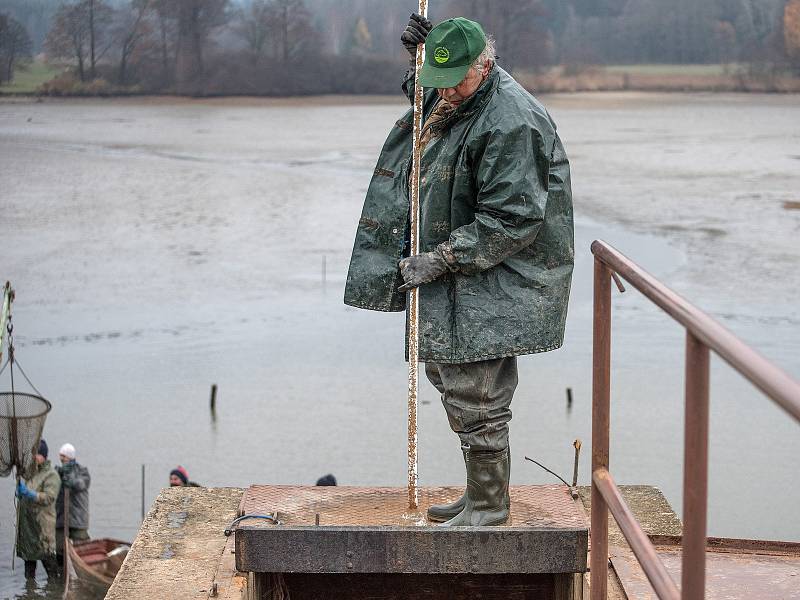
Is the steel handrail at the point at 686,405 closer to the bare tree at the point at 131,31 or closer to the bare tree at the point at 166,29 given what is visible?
the bare tree at the point at 131,31

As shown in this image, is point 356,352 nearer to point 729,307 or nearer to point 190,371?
point 190,371

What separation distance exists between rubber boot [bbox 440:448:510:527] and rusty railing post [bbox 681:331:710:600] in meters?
1.67

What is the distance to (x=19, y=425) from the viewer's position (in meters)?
10.1

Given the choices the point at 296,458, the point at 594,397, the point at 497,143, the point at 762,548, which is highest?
the point at 497,143

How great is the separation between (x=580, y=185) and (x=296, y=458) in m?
19.3

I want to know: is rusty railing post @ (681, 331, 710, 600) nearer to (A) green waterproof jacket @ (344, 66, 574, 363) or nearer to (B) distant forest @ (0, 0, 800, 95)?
(A) green waterproof jacket @ (344, 66, 574, 363)

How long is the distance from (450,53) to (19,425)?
7131 millimetres

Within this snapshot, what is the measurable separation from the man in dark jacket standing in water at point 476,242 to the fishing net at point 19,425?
6.32m

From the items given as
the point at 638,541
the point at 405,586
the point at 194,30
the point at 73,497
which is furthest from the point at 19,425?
the point at 194,30

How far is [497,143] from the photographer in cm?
374

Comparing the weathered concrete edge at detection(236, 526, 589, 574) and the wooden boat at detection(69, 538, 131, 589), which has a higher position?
the weathered concrete edge at detection(236, 526, 589, 574)

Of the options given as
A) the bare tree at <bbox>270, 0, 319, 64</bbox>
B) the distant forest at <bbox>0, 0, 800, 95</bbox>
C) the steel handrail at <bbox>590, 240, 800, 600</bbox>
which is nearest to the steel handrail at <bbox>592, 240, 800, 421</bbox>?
the steel handrail at <bbox>590, 240, 800, 600</bbox>

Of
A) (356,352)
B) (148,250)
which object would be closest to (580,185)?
(148,250)

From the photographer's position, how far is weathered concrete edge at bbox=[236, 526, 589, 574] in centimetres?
395
